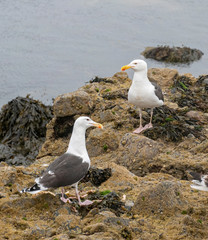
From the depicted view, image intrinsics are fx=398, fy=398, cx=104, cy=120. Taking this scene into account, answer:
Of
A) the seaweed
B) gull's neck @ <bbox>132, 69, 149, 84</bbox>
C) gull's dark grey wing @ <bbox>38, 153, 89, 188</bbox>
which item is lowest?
the seaweed

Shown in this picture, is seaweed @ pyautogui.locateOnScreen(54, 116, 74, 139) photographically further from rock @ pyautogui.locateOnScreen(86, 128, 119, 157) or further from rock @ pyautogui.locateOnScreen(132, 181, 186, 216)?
rock @ pyautogui.locateOnScreen(132, 181, 186, 216)

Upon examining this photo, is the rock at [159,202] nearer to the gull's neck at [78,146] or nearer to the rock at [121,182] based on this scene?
the rock at [121,182]

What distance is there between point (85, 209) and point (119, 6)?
1837 cm

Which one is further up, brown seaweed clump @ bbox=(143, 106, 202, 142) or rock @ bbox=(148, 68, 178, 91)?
rock @ bbox=(148, 68, 178, 91)

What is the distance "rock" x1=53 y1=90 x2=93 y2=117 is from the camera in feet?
30.8

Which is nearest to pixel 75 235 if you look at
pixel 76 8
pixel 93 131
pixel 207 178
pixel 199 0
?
pixel 207 178

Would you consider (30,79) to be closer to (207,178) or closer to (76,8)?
(76,8)

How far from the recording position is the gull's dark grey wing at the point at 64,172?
511cm

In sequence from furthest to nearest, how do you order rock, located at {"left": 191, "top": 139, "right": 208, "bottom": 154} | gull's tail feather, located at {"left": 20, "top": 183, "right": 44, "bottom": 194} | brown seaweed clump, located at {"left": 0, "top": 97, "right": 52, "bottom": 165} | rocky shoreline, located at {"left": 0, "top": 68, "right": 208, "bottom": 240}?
brown seaweed clump, located at {"left": 0, "top": 97, "right": 52, "bottom": 165} < rock, located at {"left": 191, "top": 139, "right": 208, "bottom": 154} < gull's tail feather, located at {"left": 20, "top": 183, "right": 44, "bottom": 194} < rocky shoreline, located at {"left": 0, "top": 68, "right": 208, "bottom": 240}

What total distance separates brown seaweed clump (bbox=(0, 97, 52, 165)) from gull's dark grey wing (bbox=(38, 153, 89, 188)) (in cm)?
496

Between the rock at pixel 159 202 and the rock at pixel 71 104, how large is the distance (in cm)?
466

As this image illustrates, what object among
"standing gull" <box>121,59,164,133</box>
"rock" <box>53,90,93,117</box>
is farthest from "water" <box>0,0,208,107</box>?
"standing gull" <box>121,59,164,133</box>

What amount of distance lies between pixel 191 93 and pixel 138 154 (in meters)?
4.96

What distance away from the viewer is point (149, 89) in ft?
27.8
